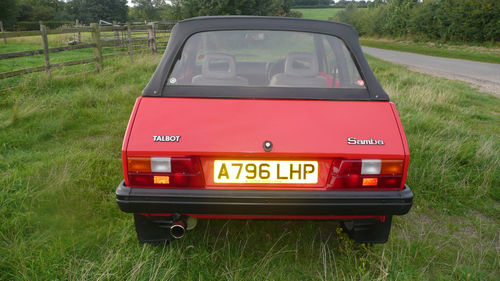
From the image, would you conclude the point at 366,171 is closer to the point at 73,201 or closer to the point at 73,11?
the point at 73,201

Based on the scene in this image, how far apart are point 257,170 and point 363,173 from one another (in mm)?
607

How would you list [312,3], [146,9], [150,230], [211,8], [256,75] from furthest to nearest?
1. [146,9]
2. [312,3]
3. [211,8]
4. [256,75]
5. [150,230]

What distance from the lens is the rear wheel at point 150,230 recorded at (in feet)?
7.98

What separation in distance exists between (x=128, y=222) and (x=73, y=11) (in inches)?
3955

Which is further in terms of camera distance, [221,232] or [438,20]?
[438,20]

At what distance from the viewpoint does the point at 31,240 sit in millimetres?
2637

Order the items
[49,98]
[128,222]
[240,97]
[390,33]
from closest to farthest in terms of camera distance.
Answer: [240,97] < [128,222] < [49,98] < [390,33]

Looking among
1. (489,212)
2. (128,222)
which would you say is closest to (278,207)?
(128,222)

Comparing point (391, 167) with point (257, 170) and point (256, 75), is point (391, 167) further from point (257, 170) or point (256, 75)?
point (256, 75)

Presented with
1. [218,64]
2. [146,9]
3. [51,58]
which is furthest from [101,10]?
[218,64]

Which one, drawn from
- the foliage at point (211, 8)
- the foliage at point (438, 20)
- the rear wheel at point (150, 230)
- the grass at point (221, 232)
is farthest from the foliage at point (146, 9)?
the rear wheel at point (150, 230)

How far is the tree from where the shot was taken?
84.2 meters

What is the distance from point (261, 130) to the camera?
2188 millimetres

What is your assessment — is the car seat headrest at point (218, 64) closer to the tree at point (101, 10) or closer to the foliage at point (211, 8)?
the foliage at point (211, 8)
